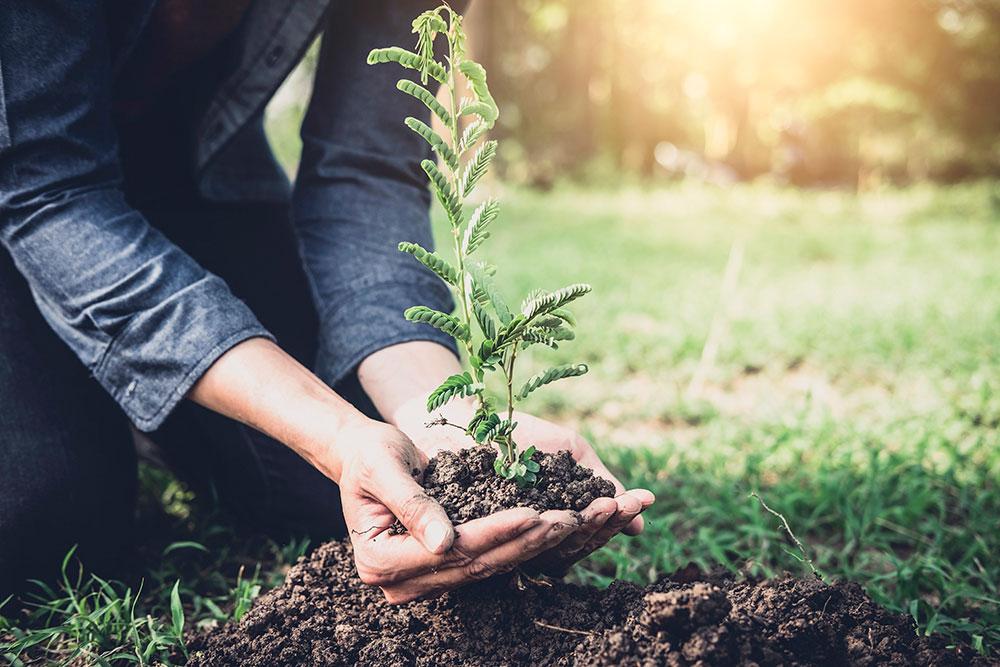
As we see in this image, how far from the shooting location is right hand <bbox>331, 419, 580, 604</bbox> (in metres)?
1.22

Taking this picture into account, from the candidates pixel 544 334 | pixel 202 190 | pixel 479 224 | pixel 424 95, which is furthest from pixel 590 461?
pixel 202 190

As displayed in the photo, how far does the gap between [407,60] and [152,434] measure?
1.35m

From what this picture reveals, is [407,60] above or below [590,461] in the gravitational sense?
above

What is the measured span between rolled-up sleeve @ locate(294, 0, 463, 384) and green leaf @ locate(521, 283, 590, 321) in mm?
823

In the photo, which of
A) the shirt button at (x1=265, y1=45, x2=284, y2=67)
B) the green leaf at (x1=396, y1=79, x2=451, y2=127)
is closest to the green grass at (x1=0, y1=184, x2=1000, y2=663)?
the green leaf at (x1=396, y1=79, x2=451, y2=127)

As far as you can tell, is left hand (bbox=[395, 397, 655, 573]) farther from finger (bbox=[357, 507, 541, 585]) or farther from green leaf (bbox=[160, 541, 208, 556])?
green leaf (bbox=[160, 541, 208, 556])

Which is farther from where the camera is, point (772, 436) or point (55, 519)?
point (772, 436)

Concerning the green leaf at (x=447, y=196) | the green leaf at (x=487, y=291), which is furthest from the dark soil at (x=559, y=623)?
the green leaf at (x=447, y=196)

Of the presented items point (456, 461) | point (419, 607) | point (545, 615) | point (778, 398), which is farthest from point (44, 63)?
point (778, 398)

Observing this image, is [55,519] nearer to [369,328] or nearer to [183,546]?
[183,546]

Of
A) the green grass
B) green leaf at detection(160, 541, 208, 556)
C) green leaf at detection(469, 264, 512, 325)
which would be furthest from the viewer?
green leaf at detection(160, 541, 208, 556)

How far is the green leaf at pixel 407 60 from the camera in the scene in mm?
1273

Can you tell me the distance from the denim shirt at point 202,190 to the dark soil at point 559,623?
51 centimetres

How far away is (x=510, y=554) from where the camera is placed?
1246mm
